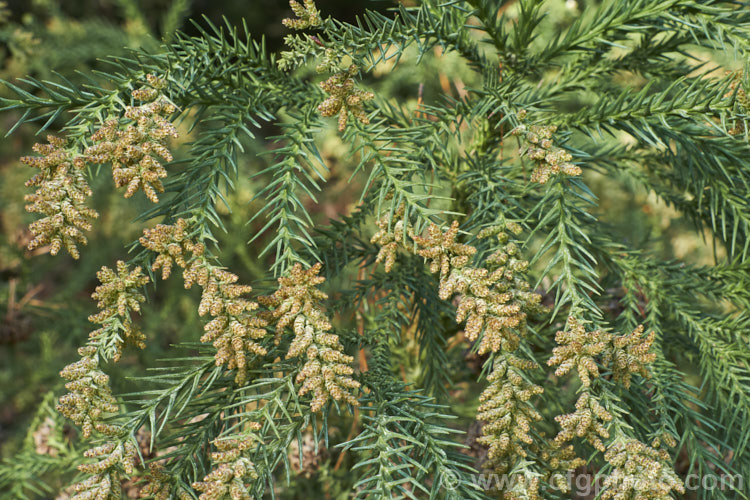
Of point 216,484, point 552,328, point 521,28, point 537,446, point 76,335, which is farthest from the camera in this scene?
point 76,335

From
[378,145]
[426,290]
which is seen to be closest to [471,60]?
[378,145]

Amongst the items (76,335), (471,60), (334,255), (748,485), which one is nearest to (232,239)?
(76,335)

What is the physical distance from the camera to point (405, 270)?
860mm

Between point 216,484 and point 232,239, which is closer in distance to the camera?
point 216,484

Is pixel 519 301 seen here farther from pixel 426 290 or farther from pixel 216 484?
pixel 216 484

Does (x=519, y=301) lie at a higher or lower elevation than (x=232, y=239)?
lower

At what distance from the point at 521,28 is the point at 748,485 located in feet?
2.20

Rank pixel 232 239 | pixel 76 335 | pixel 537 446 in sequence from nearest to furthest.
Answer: pixel 537 446 → pixel 76 335 → pixel 232 239

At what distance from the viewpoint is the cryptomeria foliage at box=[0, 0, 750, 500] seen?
0.58 meters

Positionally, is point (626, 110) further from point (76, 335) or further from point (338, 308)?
point (76, 335)

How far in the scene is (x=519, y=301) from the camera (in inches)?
24.0

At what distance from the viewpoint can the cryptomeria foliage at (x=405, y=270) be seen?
0.58 meters

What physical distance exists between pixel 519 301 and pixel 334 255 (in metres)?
0.32

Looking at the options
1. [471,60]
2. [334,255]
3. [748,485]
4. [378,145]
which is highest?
[471,60]
